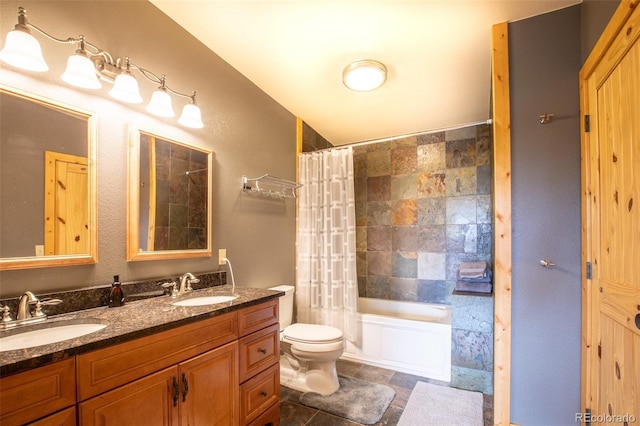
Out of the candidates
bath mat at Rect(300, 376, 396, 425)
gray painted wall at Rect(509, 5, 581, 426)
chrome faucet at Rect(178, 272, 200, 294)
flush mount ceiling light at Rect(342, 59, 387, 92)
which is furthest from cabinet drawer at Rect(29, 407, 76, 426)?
flush mount ceiling light at Rect(342, 59, 387, 92)

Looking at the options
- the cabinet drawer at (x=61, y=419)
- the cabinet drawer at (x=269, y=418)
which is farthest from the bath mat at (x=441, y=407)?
the cabinet drawer at (x=61, y=419)

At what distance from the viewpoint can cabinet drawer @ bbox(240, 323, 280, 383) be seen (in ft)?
4.89

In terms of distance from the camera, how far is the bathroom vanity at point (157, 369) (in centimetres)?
80

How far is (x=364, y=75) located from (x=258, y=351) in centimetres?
205

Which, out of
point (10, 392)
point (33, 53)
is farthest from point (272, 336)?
point (33, 53)

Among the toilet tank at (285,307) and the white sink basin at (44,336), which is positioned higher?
the white sink basin at (44,336)

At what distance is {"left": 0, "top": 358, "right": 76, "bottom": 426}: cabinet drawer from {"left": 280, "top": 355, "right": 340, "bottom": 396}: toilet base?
163 centimetres

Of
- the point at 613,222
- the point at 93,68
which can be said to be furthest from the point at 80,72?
the point at 613,222

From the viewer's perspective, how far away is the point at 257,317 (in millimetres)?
1589

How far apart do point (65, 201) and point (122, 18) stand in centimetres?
102

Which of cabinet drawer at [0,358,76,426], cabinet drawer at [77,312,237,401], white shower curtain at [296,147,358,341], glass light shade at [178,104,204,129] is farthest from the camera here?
white shower curtain at [296,147,358,341]

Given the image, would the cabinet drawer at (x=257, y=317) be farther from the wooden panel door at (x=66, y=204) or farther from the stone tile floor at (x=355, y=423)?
the wooden panel door at (x=66, y=204)

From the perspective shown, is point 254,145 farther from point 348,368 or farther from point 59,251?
point 348,368

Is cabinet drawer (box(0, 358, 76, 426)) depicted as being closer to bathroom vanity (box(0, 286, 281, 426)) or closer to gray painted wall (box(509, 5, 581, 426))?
bathroom vanity (box(0, 286, 281, 426))
